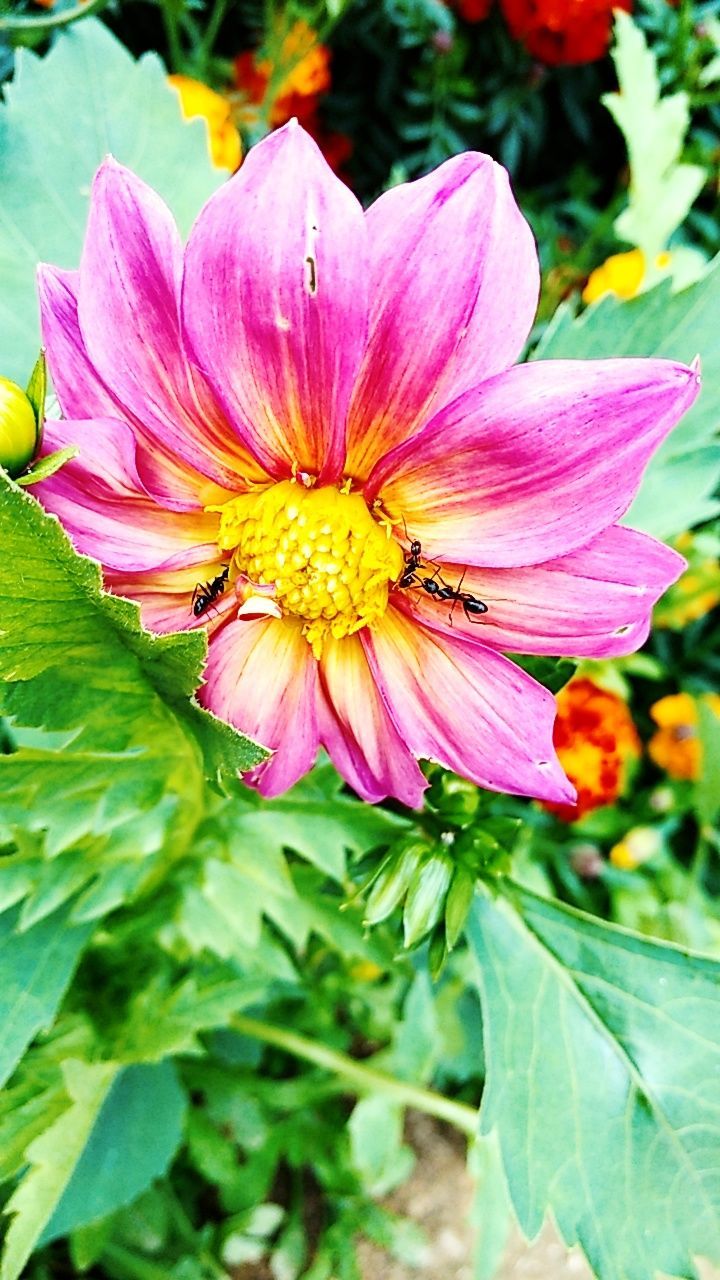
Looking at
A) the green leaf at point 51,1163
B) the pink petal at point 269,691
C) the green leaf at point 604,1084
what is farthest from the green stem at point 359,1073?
the pink petal at point 269,691

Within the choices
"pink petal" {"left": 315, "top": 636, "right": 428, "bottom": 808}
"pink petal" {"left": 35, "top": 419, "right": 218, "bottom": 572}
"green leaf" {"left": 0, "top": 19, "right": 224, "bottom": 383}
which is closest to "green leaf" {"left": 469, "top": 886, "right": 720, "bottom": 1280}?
"pink petal" {"left": 315, "top": 636, "right": 428, "bottom": 808}

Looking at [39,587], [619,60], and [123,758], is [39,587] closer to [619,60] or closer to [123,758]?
[123,758]

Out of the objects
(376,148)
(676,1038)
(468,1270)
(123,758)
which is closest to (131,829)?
(123,758)

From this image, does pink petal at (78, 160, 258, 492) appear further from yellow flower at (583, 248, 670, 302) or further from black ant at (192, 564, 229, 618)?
yellow flower at (583, 248, 670, 302)

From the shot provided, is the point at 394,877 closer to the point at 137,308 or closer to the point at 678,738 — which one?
the point at 137,308

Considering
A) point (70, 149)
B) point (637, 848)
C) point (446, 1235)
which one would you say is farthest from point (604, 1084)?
point (446, 1235)

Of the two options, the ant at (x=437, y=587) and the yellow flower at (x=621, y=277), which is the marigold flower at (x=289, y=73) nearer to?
the yellow flower at (x=621, y=277)
